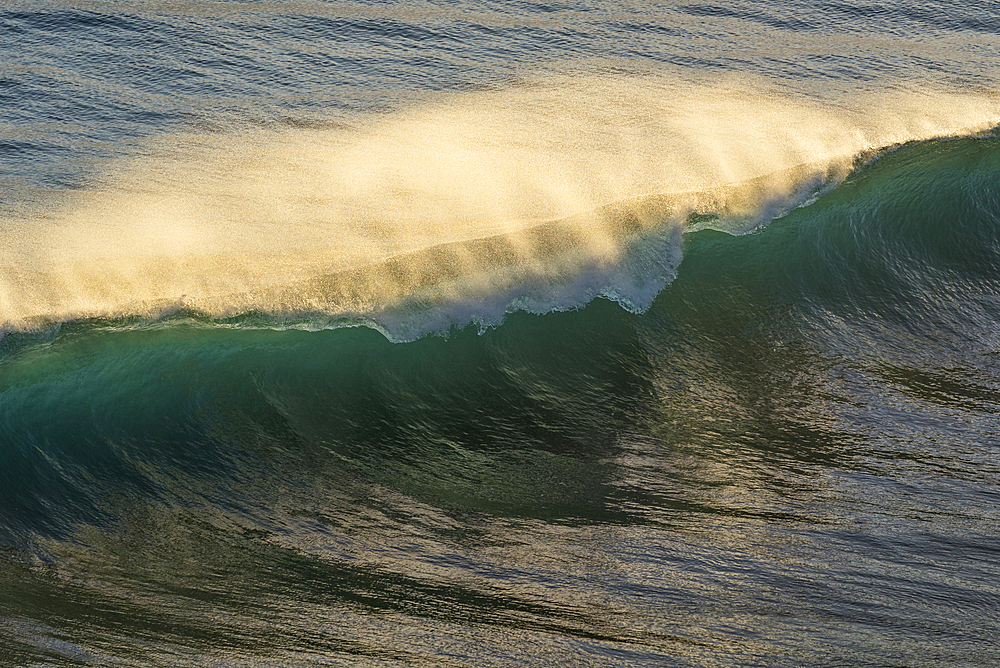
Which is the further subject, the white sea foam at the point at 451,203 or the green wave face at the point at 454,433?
the white sea foam at the point at 451,203

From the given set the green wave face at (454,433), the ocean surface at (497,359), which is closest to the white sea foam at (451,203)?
the ocean surface at (497,359)

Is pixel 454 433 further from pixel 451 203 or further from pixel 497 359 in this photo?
pixel 451 203

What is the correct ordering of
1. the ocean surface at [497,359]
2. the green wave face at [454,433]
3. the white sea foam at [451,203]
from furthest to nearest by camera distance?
the white sea foam at [451,203] < the green wave face at [454,433] < the ocean surface at [497,359]

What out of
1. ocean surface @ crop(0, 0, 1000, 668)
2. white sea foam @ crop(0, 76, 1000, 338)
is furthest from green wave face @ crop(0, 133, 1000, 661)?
white sea foam @ crop(0, 76, 1000, 338)

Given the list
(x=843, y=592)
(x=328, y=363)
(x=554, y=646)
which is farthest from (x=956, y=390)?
(x=328, y=363)

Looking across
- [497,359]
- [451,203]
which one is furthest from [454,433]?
[451,203]

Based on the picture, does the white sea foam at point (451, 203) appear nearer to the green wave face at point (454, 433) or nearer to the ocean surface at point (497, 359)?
the ocean surface at point (497, 359)
